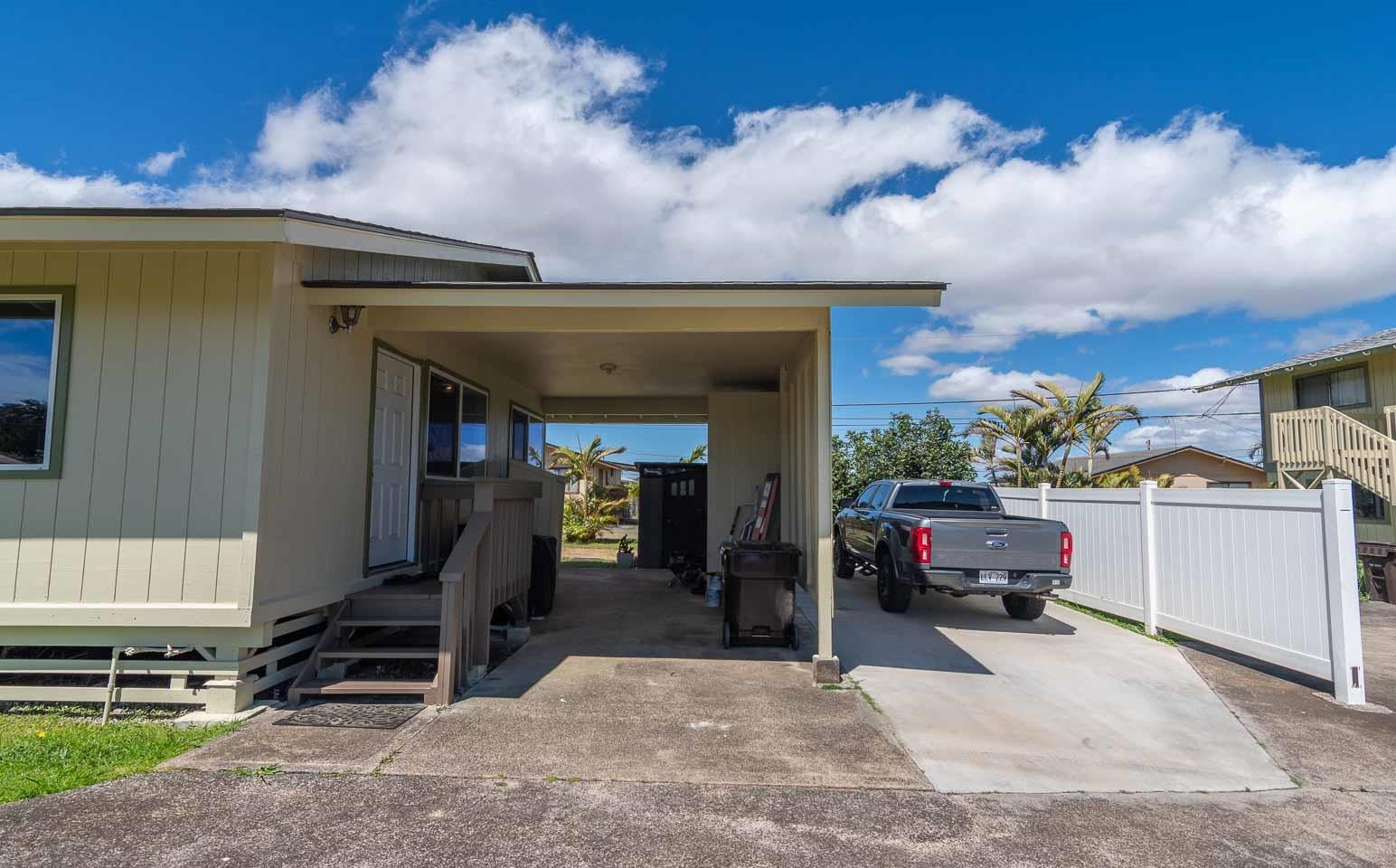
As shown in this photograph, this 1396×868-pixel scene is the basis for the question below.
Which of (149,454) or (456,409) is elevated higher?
(456,409)

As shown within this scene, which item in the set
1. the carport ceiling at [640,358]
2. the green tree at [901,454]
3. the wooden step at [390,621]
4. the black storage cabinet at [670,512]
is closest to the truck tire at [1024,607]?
the carport ceiling at [640,358]

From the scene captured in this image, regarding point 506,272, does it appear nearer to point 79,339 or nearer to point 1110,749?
point 79,339

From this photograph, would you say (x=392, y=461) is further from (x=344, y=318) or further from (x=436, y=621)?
(x=436, y=621)

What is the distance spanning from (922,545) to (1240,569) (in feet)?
8.89

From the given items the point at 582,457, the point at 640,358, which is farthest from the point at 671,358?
the point at 582,457

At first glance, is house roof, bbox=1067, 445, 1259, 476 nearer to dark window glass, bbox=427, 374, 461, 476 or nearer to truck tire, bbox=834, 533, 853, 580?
truck tire, bbox=834, 533, 853, 580

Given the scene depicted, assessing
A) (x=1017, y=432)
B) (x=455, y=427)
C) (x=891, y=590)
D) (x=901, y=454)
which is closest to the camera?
(x=455, y=427)

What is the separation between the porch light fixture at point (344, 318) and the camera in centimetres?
497

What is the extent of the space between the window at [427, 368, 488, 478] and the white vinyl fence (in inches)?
300

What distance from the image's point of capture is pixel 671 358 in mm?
8062

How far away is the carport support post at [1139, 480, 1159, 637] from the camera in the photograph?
23.0 ft

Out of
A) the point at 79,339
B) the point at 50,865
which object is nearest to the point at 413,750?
the point at 50,865

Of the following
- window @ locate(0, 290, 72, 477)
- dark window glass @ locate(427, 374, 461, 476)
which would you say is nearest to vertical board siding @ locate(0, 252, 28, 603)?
window @ locate(0, 290, 72, 477)

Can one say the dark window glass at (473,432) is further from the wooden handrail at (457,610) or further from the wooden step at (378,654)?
the wooden step at (378,654)
